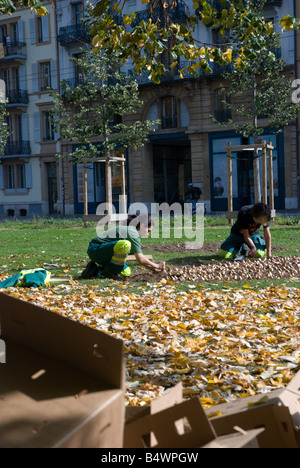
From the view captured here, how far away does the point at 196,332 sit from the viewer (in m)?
5.36

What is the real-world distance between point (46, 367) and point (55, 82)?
122 feet

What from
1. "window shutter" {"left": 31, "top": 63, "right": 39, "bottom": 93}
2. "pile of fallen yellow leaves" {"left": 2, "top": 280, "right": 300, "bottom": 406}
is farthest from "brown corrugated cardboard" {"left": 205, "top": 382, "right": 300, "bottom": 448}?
"window shutter" {"left": 31, "top": 63, "right": 39, "bottom": 93}

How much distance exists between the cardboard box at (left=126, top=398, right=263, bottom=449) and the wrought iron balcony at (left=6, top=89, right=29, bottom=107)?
3826cm

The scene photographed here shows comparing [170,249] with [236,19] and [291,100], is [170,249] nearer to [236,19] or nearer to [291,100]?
[236,19]

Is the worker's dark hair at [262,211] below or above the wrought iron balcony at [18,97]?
below

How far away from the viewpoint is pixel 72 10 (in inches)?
1399

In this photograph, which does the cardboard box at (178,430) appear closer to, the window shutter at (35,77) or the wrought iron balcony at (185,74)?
the wrought iron balcony at (185,74)

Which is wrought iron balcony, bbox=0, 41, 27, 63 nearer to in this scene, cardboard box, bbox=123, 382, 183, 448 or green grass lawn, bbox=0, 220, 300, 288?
green grass lawn, bbox=0, 220, 300, 288

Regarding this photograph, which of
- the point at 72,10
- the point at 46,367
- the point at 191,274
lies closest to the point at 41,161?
the point at 72,10

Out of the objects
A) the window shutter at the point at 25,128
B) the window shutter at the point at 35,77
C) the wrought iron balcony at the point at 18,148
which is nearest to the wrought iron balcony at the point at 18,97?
the window shutter at the point at 35,77

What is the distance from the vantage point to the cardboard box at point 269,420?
211cm

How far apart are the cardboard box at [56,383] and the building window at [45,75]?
37.2 meters

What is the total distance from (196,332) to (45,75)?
3514 centimetres
